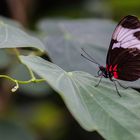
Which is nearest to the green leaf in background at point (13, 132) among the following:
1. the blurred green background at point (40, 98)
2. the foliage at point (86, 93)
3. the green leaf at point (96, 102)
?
the blurred green background at point (40, 98)

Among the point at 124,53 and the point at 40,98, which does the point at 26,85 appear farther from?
the point at 124,53

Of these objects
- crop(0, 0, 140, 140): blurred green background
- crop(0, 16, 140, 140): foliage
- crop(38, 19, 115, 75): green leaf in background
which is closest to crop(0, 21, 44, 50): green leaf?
crop(0, 16, 140, 140): foliage

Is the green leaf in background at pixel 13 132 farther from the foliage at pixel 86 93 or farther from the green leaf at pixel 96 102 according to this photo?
the green leaf at pixel 96 102

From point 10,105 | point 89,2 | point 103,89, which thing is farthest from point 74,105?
point 89,2

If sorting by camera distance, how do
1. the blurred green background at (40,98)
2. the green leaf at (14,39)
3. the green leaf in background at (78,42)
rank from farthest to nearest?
the blurred green background at (40,98), the green leaf in background at (78,42), the green leaf at (14,39)

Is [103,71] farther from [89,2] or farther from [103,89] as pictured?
[89,2]

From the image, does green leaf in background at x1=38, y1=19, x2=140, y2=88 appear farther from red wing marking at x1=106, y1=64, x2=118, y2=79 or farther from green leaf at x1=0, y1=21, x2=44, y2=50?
green leaf at x1=0, y1=21, x2=44, y2=50

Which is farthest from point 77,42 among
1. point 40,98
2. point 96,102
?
point 40,98
